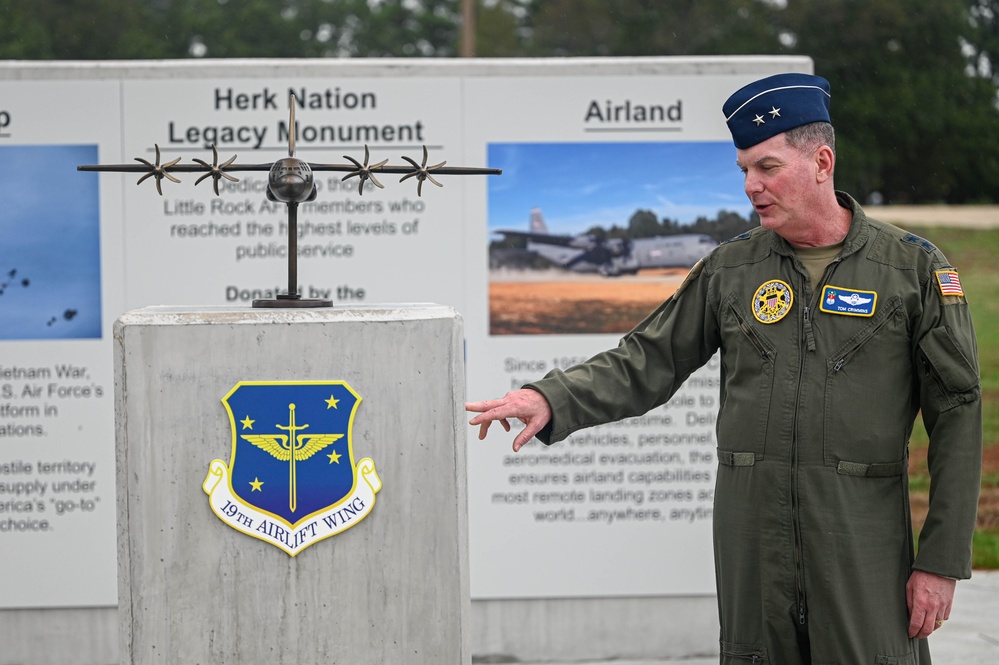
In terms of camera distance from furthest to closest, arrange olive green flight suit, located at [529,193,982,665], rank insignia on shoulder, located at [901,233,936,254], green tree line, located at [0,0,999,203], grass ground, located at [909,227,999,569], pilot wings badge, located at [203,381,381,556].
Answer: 1. green tree line, located at [0,0,999,203]
2. grass ground, located at [909,227,999,569]
3. rank insignia on shoulder, located at [901,233,936,254]
4. olive green flight suit, located at [529,193,982,665]
5. pilot wings badge, located at [203,381,381,556]

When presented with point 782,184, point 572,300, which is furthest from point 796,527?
point 572,300

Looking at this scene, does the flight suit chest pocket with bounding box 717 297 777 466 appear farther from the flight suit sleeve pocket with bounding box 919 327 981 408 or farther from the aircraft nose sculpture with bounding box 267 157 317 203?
the aircraft nose sculpture with bounding box 267 157 317 203

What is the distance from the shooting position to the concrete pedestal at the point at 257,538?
8.96 feet

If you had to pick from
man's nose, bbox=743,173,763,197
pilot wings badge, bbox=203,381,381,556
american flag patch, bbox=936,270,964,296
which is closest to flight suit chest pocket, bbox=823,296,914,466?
american flag patch, bbox=936,270,964,296

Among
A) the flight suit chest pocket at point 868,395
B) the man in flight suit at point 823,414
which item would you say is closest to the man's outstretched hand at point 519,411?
the man in flight suit at point 823,414

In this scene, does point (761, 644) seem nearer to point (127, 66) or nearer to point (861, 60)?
point (127, 66)

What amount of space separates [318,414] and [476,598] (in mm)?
2569

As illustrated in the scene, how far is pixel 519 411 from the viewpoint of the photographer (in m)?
3.00

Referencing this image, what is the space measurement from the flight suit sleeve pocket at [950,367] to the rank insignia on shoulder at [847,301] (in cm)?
15

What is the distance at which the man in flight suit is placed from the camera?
2.84m

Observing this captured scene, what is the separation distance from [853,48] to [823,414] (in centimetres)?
2878

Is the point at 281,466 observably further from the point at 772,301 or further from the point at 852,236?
the point at 852,236

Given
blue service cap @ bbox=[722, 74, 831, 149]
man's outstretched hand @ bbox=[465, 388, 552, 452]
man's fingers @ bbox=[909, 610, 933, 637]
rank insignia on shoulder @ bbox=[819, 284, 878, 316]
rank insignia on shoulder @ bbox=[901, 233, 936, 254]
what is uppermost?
blue service cap @ bbox=[722, 74, 831, 149]

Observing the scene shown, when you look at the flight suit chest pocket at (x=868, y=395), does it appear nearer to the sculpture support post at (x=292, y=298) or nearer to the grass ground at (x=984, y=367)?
the sculpture support post at (x=292, y=298)
